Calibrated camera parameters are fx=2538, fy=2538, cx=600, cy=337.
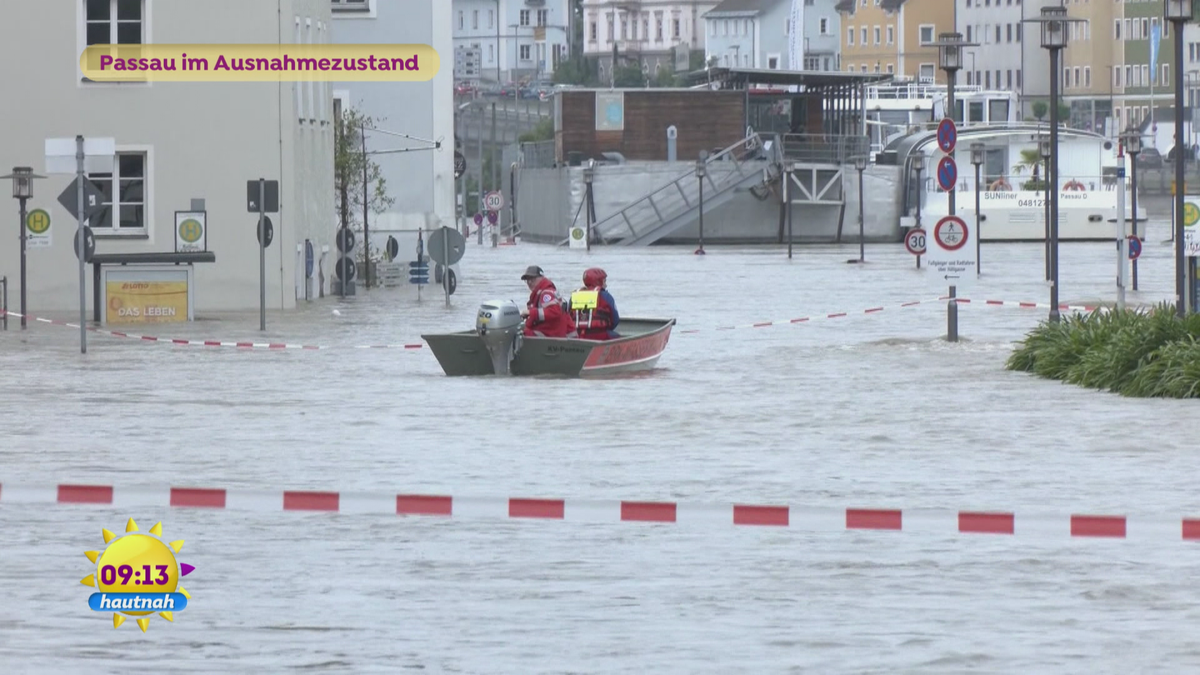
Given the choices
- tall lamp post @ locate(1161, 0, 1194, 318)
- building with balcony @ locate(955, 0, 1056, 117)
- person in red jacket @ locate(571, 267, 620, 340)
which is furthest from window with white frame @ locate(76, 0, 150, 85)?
building with balcony @ locate(955, 0, 1056, 117)

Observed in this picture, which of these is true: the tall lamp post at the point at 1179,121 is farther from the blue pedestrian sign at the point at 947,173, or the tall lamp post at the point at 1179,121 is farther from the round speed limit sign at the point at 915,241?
the round speed limit sign at the point at 915,241

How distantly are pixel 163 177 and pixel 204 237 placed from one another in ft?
4.47

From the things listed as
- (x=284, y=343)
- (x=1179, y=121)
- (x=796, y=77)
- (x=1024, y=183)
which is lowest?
(x=284, y=343)

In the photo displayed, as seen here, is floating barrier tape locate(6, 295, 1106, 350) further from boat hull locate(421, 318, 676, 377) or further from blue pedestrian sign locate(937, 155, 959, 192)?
boat hull locate(421, 318, 676, 377)

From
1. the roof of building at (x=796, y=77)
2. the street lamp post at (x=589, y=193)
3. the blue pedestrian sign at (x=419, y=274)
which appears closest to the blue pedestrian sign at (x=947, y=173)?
the blue pedestrian sign at (x=419, y=274)

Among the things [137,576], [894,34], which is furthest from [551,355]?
[894,34]

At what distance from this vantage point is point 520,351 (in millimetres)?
29281

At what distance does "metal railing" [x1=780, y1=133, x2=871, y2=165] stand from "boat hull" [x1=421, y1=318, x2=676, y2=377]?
74899 mm

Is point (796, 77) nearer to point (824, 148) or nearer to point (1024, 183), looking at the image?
point (824, 148)

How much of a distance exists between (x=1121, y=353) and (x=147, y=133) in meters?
23.2

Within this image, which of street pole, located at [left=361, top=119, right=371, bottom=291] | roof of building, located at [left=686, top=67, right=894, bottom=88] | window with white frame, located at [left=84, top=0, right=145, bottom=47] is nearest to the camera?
window with white frame, located at [left=84, top=0, right=145, bottom=47]

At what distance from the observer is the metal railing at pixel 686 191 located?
102312 millimetres

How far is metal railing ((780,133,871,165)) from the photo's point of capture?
343ft

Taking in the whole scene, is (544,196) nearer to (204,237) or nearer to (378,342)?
(204,237)
